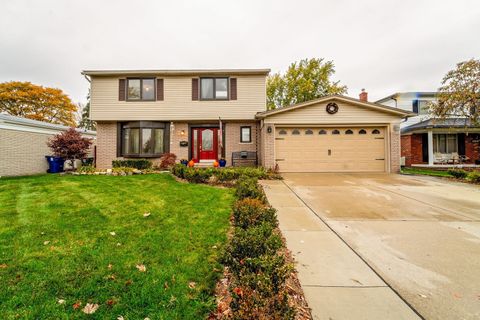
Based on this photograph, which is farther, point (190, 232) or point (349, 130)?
point (349, 130)

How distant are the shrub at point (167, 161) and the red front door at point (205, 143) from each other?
1.33 metres

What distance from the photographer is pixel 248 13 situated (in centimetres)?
1347

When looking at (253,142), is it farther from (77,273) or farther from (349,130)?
(77,273)

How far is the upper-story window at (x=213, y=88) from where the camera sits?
11.7m

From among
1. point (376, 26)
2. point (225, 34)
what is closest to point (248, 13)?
point (225, 34)

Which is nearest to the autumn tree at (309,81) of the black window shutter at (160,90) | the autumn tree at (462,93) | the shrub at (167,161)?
the autumn tree at (462,93)

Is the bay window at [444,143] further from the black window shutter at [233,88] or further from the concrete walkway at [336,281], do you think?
the concrete walkway at [336,281]

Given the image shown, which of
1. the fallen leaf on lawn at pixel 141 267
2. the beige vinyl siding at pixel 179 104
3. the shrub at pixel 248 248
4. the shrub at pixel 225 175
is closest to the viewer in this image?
the shrub at pixel 248 248

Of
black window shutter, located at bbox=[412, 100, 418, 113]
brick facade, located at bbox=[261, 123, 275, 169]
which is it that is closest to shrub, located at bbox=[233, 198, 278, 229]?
brick facade, located at bbox=[261, 123, 275, 169]

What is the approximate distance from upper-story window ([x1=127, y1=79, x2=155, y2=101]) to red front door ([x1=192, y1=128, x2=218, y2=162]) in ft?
10.7

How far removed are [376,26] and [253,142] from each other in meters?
11.8

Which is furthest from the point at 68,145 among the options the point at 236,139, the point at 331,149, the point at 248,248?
the point at 331,149

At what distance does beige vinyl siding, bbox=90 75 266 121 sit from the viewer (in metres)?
11.5

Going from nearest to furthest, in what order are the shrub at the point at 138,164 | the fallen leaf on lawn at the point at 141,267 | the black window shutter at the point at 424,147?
the fallen leaf on lawn at the point at 141,267 < the shrub at the point at 138,164 < the black window shutter at the point at 424,147
